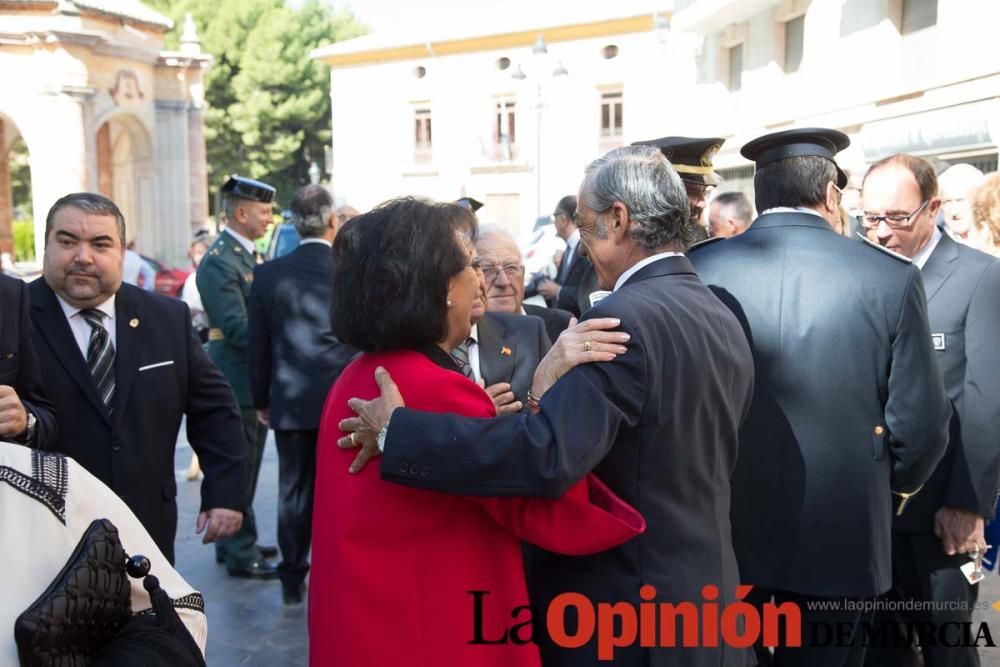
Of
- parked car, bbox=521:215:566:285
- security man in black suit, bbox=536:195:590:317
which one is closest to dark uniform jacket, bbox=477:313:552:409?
security man in black suit, bbox=536:195:590:317

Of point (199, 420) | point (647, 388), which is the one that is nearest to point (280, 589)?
point (199, 420)

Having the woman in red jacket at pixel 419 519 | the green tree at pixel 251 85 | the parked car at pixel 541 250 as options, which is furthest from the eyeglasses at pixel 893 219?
the green tree at pixel 251 85

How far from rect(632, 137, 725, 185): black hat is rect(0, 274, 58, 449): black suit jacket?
2.25 metres

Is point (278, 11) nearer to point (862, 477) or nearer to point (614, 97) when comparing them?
point (614, 97)

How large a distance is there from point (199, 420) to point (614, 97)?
31.1 metres

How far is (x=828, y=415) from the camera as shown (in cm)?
285

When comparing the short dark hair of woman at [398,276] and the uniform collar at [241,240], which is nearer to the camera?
the short dark hair of woman at [398,276]

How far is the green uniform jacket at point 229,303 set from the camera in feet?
18.9

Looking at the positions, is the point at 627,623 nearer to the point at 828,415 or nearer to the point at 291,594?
the point at 828,415

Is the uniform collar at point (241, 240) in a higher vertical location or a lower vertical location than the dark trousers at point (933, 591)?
higher

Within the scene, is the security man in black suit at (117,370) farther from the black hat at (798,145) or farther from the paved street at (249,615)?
the black hat at (798,145)

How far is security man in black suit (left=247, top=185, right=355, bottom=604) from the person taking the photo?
203 inches

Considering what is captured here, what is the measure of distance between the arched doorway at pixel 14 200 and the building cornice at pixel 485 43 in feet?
40.7

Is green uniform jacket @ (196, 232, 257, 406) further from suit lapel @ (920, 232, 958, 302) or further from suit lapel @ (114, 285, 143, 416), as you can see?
suit lapel @ (920, 232, 958, 302)
